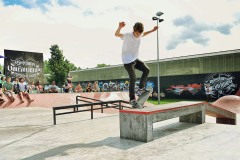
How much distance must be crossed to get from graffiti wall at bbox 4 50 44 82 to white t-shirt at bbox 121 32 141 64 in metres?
20.0

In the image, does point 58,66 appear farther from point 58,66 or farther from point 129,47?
point 129,47

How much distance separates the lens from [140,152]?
10.2ft

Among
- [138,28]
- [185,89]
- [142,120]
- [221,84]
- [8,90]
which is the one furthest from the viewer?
[185,89]

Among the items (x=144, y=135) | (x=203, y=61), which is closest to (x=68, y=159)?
(x=144, y=135)

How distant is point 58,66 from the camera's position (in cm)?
4128

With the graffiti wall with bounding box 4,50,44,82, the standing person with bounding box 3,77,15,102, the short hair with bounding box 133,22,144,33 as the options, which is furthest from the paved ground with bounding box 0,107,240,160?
the graffiti wall with bounding box 4,50,44,82

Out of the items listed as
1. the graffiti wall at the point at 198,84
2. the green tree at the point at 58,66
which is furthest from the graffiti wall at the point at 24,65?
the green tree at the point at 58,66

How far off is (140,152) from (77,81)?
38.1 m

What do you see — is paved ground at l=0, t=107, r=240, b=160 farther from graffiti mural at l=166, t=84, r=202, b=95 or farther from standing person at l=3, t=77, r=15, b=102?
graffiti mural at l=166, t=84, r=202, b=95

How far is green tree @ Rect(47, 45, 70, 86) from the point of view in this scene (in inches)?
1614

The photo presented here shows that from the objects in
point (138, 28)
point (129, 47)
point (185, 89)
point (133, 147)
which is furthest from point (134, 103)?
point (185, 89)

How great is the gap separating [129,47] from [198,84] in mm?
22736

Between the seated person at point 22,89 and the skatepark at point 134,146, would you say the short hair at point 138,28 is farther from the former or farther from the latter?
the seated person at point 22,89

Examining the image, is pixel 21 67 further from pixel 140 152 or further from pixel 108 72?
pixel 140 152
